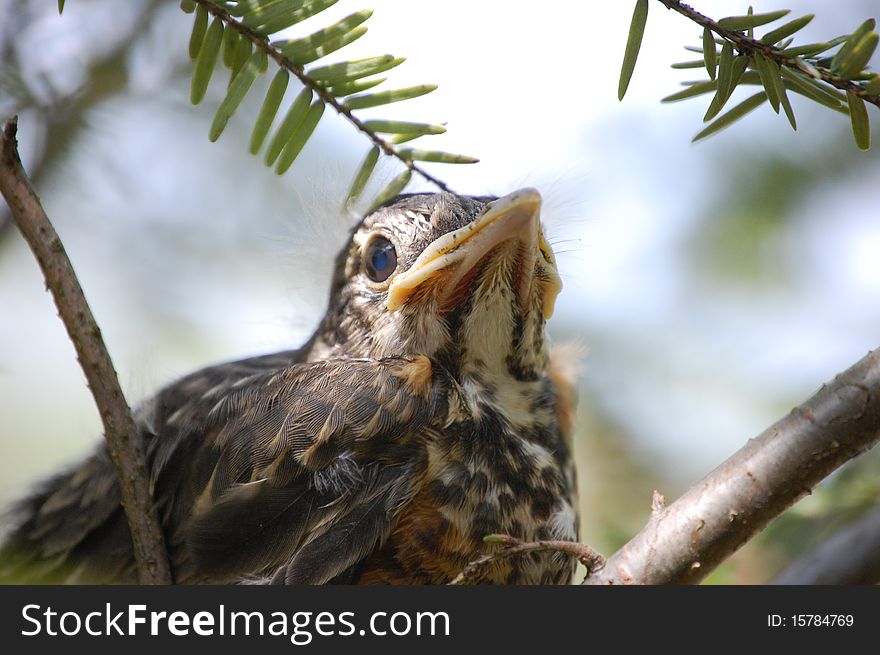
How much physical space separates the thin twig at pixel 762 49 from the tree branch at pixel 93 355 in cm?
79

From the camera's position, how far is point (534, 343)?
5.72 feet

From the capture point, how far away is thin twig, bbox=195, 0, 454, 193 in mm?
1058

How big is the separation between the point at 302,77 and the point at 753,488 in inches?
30.4

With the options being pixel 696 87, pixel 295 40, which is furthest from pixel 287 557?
pixel 696 87

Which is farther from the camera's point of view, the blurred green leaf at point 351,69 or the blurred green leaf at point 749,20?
the blurred green leaf at point 351,69

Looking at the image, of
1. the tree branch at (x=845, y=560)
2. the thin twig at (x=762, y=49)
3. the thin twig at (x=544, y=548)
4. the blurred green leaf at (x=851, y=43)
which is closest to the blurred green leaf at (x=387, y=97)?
the thin twig at (x=762, y=49)

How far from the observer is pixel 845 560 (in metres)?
1.44

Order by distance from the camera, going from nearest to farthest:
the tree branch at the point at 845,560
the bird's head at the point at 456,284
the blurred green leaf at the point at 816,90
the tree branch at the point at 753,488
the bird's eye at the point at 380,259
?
the blurred green leaf at the point at 816,90
the tree branch at the point at 753,488
the tree branch at the point at 845,560
the bird's head at the point at 456,284
the bird's eye at the point at 380,259

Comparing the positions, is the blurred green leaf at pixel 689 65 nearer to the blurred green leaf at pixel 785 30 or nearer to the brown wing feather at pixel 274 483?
the blurred green leaf at pixel 785 30

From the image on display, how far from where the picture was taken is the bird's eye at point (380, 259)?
176 cm

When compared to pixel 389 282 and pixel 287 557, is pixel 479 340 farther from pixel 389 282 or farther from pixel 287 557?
pixel 287 557

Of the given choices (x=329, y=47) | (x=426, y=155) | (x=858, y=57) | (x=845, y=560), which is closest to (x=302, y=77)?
(x=329, y=47)

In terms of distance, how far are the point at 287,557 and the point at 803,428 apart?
82 cm

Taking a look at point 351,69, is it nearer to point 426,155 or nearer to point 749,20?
point 426,155
